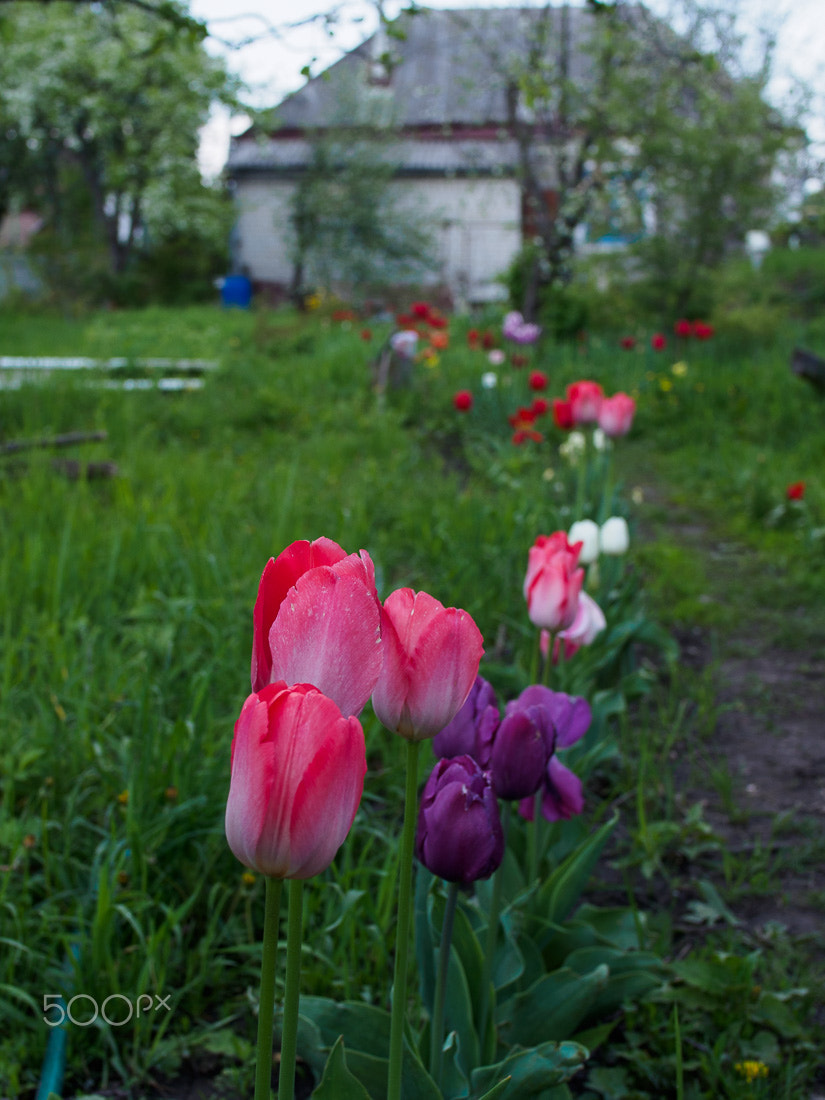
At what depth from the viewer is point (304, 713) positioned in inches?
19.4

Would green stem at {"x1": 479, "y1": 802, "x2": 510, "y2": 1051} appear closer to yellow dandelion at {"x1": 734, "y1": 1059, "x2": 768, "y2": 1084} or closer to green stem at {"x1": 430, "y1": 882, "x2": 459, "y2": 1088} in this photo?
green stem at {"x1": 430, "y1": 882, "x2": 459, "y2": 1088}

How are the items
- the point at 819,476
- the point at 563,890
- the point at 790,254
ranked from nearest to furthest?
the point at 563,890 → the point at 819,476 → the point at 790,254

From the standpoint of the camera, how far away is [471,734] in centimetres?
92

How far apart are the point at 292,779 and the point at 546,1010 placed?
75 cm

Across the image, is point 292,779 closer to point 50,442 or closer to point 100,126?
point 50,442

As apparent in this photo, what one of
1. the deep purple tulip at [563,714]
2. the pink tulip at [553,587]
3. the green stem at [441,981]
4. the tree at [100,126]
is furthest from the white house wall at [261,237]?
the green stem at [441,981]

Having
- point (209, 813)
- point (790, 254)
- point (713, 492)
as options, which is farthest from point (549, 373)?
point (790, 254)

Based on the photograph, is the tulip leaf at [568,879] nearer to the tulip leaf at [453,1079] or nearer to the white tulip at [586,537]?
the tulip leaf at [453,1079]

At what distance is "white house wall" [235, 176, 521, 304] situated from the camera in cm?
1659

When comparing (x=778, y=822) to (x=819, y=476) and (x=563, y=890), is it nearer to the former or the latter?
(x=563, y=890)

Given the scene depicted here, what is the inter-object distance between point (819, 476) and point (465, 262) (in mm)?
13967

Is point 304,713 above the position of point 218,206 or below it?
below

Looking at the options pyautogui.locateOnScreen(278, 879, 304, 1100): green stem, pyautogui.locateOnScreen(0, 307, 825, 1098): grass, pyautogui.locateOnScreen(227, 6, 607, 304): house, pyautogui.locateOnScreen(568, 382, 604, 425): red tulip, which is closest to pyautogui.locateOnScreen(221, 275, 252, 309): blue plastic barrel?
pyautogui.locateOnScreen(227, 6, 607, 304): house

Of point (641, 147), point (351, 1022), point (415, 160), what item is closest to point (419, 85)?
point (415, 160)
